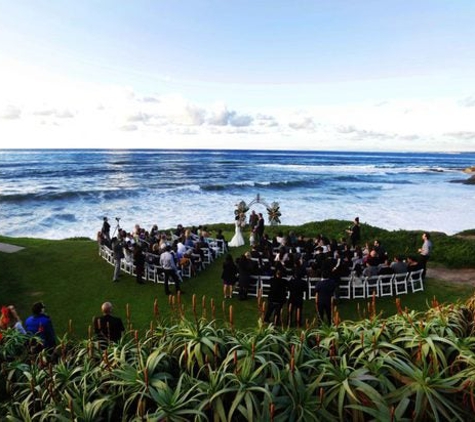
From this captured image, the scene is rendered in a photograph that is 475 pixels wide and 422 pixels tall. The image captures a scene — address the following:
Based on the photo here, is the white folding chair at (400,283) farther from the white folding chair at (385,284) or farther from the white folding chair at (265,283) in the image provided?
the white folding chair at (265,283)

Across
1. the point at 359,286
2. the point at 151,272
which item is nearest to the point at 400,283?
the point at 359,286

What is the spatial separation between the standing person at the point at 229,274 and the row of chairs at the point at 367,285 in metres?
0.32

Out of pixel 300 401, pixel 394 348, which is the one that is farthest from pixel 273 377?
pixel 394 348

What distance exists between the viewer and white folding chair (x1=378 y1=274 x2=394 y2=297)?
40.1ft

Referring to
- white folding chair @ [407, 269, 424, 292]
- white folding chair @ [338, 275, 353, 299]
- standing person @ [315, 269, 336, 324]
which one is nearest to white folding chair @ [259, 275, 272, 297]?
white folding chair @ [338, 275, 353, 299]

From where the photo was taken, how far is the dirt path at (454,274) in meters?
14.1

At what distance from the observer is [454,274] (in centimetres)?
1495

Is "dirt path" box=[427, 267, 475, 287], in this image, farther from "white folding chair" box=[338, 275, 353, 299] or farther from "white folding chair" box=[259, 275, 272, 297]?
"white folding chair" box=[259, 275, 272, 297]

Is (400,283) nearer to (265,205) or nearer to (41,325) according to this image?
(41,325)

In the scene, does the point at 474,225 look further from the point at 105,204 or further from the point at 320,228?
the point at 105,204

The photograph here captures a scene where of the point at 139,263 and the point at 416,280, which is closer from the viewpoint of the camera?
the point at 416,280

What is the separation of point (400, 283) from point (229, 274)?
5822 mm

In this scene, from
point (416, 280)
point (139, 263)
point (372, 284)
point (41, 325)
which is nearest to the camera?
point (41, 325)

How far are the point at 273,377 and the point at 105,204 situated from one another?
42.7 m
